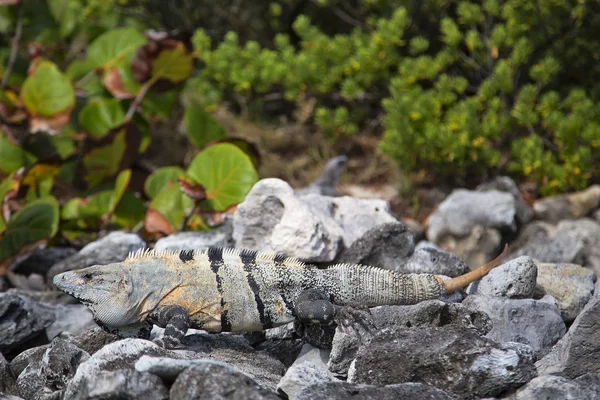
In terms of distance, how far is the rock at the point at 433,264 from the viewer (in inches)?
174

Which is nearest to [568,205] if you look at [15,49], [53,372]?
[53,372]

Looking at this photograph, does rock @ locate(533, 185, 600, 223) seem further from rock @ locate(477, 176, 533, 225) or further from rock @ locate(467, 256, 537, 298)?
rock @ locate(467, 256, 537, 298)

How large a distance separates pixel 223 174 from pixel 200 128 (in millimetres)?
1241

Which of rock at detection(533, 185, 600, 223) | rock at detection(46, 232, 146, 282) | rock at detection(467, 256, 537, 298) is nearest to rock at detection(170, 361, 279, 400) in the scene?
rock at detection(467, 256, 537, 298)

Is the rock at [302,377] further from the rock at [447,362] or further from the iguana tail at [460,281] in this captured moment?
the iguana tail at [460,281]

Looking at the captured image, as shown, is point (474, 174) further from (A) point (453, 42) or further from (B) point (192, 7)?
(B) point (192, 7)

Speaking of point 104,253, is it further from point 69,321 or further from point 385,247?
point 385,247

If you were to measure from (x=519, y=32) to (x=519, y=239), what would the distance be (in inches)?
82.4

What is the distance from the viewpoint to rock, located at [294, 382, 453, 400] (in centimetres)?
303

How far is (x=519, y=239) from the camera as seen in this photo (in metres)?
6.84

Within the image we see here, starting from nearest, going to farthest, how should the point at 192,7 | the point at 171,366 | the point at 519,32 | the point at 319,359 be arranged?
the point at 171,366, the point at 319,359, the point at 519,32, the point at 192,7

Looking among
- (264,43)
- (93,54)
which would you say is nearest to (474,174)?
(264,43)

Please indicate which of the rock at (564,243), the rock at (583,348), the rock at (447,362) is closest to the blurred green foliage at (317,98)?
the rock at (564,243)

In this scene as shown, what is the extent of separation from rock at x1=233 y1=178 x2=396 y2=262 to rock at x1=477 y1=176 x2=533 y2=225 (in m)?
2.33
